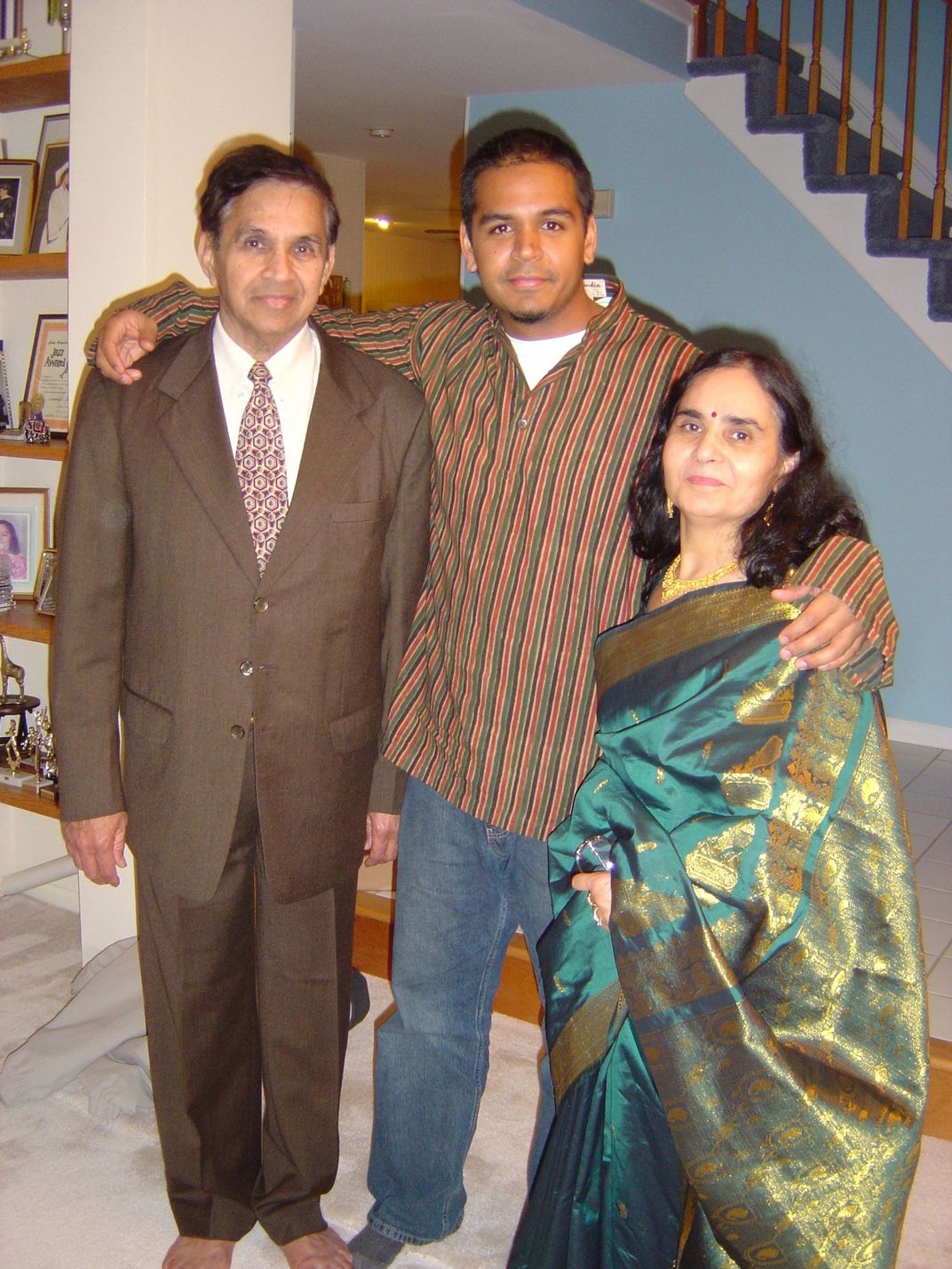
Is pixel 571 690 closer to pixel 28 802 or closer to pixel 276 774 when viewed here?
pixel 276 774

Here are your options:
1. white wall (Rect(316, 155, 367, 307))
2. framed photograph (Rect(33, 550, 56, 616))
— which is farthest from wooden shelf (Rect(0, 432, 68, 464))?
white wall (Rect(316, 155, 367, 307))

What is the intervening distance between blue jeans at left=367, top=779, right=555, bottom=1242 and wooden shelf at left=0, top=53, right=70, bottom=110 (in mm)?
1834

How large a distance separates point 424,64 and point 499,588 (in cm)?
397

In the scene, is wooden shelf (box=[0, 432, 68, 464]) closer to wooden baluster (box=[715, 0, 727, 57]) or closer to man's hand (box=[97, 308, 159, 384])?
man's hand (box=[97, 308, 159, 384])

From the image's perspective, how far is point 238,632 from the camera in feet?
5.31

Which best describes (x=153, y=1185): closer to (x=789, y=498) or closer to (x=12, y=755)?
(x=12, y=755)

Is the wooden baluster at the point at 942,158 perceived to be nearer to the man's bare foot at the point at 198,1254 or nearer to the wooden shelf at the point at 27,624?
the wooden shelf at the point at 27,624

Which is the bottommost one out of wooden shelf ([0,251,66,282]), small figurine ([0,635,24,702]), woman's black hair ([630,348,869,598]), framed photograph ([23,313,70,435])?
small figurine ([0,635,24,702])

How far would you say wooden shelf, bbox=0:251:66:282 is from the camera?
8.51ft

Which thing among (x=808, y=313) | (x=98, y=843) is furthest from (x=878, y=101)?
(x=98, y=843)

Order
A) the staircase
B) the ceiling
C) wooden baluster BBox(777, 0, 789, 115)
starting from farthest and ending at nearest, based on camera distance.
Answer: wooden baluster BBox(777, 0, 789, 115), the staircase, the ceiling

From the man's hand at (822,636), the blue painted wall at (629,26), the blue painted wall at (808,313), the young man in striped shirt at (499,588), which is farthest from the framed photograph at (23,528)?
the blue painted wall at (808,313)

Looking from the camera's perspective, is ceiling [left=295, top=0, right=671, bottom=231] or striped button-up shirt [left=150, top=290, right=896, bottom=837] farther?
ceiling [left=295, top=0, right=671, bottom=231]

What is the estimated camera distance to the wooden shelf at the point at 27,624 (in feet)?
8.61
